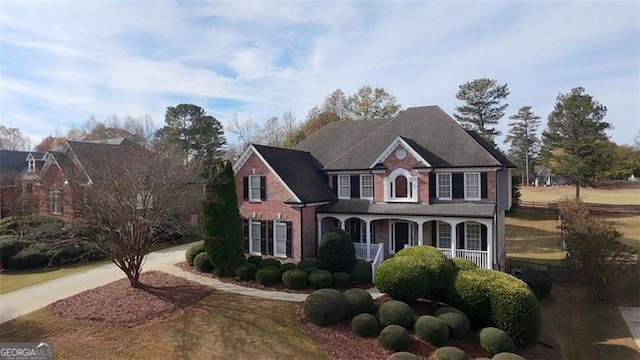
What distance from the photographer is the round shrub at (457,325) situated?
45.1 ft

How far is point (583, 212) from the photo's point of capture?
77.0ft

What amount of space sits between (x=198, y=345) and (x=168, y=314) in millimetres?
2932

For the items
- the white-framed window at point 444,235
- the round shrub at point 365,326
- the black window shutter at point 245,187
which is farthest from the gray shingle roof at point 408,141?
the round shrub at point 365,326

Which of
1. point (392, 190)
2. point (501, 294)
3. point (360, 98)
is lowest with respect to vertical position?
point (501, 294)

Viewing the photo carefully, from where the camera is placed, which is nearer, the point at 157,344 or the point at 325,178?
the point at 157,344

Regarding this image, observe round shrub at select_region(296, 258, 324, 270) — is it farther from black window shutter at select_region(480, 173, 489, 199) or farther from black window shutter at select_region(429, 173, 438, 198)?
black window shutter at select_region(480, 173, 489, 199)

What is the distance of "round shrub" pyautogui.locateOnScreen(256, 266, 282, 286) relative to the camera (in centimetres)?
1892

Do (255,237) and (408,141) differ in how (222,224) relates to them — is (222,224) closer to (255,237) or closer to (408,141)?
(255,237)

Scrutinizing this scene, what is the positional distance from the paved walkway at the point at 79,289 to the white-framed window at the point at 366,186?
7901 mm

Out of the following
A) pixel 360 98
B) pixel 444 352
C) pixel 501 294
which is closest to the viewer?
pixel 444 352

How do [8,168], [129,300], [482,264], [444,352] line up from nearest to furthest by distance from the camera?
[444,352], [129,300], [482,264], [8,168]

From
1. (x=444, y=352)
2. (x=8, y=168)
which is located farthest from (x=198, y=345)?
(x=8, y=168)

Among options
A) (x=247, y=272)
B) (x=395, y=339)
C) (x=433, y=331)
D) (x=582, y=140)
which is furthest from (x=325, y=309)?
(x=582, y=140)

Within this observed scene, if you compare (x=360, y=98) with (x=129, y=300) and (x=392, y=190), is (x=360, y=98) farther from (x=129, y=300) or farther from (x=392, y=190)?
(x=129, y=300)
